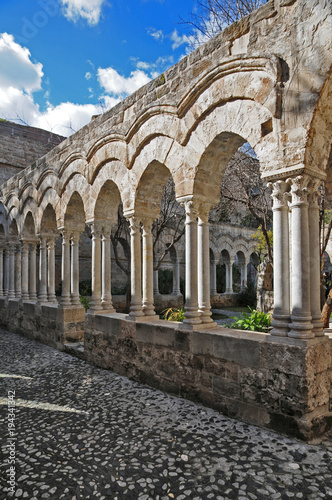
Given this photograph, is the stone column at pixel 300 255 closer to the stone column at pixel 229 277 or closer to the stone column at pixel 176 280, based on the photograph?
the stone column at pixel 176 280

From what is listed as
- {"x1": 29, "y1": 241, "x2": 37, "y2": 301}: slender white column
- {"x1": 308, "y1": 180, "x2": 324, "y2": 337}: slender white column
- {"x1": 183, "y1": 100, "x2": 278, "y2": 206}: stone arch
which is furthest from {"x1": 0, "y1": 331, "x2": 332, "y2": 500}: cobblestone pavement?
{"x1": 29, "y1": 241, "x2": 37, "y2": 301}: slender white column

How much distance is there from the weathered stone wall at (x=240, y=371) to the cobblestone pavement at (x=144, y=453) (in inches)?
6.0

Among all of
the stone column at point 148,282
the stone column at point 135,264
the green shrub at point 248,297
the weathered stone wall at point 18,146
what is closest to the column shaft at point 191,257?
the stone column at point 148,282

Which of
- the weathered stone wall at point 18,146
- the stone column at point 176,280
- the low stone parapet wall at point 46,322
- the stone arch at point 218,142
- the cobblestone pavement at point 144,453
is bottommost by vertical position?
the cobblestone pavement at point 144,453

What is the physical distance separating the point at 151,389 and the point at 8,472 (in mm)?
2139

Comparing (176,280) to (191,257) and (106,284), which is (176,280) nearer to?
(106,284)

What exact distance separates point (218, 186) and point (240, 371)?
2177mm

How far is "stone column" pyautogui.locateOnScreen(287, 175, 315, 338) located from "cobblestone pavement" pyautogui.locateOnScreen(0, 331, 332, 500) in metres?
1.02

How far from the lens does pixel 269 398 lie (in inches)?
132

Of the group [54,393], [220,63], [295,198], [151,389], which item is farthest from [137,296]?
[220,63]

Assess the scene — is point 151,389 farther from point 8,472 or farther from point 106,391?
point 8,472

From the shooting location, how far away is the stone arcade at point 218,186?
325cm

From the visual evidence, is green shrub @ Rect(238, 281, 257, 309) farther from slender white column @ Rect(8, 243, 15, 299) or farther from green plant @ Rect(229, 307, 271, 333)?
green plant @ Rect(229, 307, 271, 333)

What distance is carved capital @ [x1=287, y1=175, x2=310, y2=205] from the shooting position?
3301mm
